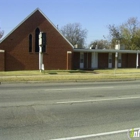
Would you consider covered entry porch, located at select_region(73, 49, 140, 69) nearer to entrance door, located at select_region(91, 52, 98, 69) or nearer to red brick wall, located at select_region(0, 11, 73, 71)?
entrance door, located at select_region(91, 52, 98, 69)

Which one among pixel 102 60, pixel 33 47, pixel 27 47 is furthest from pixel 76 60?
pixel 27 47

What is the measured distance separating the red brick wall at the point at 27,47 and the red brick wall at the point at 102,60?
713 cm

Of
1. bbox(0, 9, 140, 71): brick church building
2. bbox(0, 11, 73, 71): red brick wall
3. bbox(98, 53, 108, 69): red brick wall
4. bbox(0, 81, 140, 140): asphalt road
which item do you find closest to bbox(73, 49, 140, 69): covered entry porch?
bbox(98, 53, 108, 69): red brick wall

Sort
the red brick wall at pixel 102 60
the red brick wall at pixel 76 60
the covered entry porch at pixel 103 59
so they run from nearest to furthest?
the red brick wall at pixel 76 60 → the covered entry porch at pixel 103 59 → the red brick wall at pixel 102 60

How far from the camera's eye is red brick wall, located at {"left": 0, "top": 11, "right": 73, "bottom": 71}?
93.4 feet

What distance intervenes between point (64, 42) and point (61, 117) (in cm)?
2412

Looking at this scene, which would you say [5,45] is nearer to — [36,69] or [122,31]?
[36,69]

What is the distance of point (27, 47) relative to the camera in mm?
29078

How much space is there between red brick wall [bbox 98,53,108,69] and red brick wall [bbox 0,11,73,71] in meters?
7.13

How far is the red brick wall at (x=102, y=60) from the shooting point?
119ft

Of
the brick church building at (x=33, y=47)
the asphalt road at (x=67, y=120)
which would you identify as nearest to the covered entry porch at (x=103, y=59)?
the brick church building at (x=33, y=47)

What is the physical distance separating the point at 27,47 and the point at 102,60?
1304 cm

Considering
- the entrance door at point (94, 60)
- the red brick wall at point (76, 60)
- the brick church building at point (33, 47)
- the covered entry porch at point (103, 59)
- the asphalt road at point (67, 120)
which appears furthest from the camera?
the entrance door at point (94, 60)

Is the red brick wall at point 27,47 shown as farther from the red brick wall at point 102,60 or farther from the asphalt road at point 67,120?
the asphalt road at point 67,120
